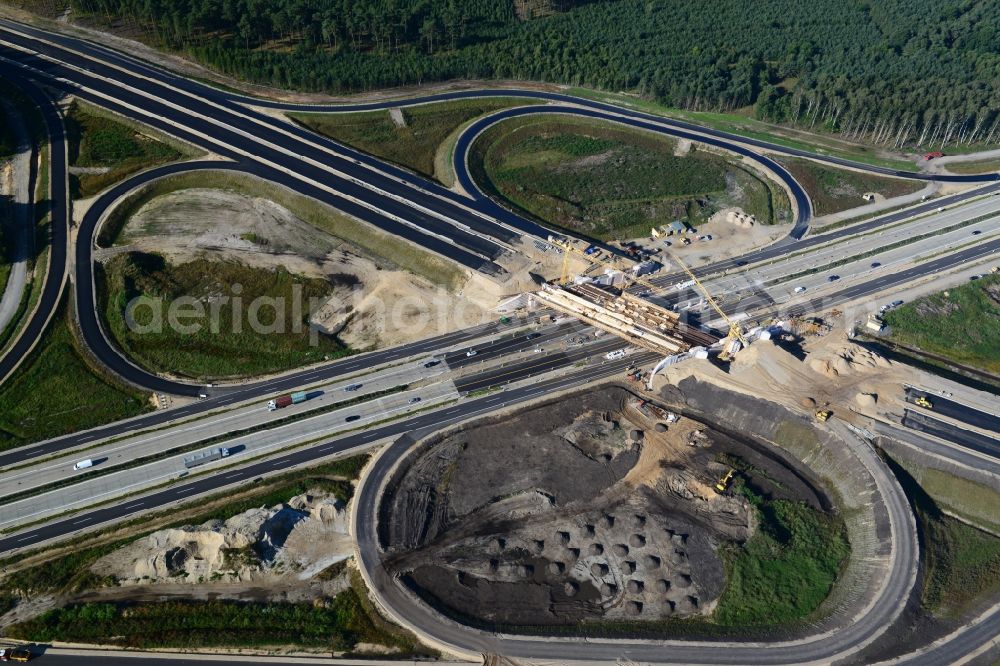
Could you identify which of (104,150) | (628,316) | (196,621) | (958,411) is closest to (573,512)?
(628,316)

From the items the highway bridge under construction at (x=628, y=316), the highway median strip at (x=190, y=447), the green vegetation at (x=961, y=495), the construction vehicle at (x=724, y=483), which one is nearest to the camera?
the highway median strip at (x=190, y=447)

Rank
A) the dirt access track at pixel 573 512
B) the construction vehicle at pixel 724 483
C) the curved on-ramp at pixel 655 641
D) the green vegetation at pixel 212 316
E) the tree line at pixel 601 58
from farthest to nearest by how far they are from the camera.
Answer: the tree line at pixel 601 58, the green vegetation at pixel 212 316, the construction vehicle at pixel 724 483, the dirt access track at pixel 573 512, the curved on-ramp at pixel 655 641

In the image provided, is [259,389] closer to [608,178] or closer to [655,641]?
[655,641]

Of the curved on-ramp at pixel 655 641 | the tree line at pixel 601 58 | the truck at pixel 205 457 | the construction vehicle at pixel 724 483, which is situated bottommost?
the curved on-ramp at pixel 655 641

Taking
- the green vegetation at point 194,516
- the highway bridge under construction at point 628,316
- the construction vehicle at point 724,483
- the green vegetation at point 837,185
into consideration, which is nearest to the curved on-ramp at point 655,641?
the green vegetation at point 194,516

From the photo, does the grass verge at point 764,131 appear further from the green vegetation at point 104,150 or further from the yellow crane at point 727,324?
the green vegetation at point 104,150

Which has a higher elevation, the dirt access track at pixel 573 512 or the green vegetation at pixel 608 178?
the green vegetation at pixel 608 178
